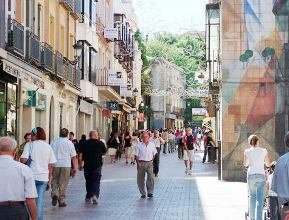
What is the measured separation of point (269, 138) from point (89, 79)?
1797 cm

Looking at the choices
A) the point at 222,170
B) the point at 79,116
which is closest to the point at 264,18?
the point at 222,170

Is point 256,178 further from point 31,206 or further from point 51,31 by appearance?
point 51,31

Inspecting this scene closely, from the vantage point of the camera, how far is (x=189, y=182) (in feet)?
76.9

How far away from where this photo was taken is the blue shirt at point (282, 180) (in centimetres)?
821

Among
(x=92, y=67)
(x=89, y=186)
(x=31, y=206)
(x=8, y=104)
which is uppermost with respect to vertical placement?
(x=92, y=67)

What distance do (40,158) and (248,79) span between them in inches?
479

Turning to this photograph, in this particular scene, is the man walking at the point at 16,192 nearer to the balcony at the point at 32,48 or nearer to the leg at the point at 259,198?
the leg at the point at 259,198

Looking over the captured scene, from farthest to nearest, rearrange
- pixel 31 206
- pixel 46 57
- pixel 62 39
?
pixel 62 39 < pixel 46 57 < pixel 31 206

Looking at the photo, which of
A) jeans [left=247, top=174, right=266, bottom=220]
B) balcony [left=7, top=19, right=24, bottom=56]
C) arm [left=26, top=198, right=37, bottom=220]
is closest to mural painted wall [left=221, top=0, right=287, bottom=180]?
balcony [left=7, top=19, right=24, bottom=56]

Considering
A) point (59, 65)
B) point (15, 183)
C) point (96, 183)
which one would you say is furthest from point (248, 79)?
point (15, 183)

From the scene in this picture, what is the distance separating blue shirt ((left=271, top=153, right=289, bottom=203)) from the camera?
8.21 m

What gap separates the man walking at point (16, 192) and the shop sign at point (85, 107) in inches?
1252

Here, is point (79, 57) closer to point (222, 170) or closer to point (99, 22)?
point (99, 22)

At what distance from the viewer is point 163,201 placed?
1705cm
